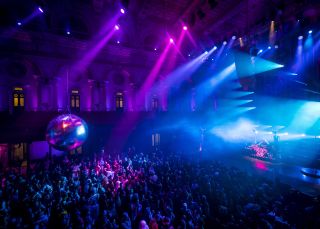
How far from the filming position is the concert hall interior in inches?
294

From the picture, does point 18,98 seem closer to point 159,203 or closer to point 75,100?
point 75,100

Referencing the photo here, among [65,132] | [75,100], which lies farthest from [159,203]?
[75,100]

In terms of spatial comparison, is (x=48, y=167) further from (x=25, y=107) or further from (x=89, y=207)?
(x=89, y=207)

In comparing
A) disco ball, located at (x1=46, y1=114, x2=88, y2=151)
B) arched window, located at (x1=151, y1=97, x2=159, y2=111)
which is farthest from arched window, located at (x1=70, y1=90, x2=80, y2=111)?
disco ball, located at (x1=46, y1=114, x2=88, y2=151)

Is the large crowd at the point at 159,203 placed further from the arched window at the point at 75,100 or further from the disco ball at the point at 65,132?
the arched window at the point at 75,100

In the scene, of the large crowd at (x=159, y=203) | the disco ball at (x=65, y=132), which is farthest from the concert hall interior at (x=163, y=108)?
the disco ball at (x=65, y=132)

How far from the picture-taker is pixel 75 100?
1616cm

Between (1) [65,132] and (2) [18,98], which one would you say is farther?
→ (2) [18,98]

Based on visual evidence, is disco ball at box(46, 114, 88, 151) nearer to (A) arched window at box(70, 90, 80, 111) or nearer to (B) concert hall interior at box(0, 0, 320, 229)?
(B) concert hall interior at box(0, 0, 320, 229)

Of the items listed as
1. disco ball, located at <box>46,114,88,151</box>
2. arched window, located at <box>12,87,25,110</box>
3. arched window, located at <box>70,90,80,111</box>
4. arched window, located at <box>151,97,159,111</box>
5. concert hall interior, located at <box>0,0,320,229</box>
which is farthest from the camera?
arched window, located at <box>151,97,159,111</box>

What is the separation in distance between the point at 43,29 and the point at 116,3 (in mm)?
5283

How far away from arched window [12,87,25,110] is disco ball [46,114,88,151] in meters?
12.9

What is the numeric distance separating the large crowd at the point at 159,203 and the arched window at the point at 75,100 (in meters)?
6.75

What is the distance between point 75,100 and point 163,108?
754 cm
